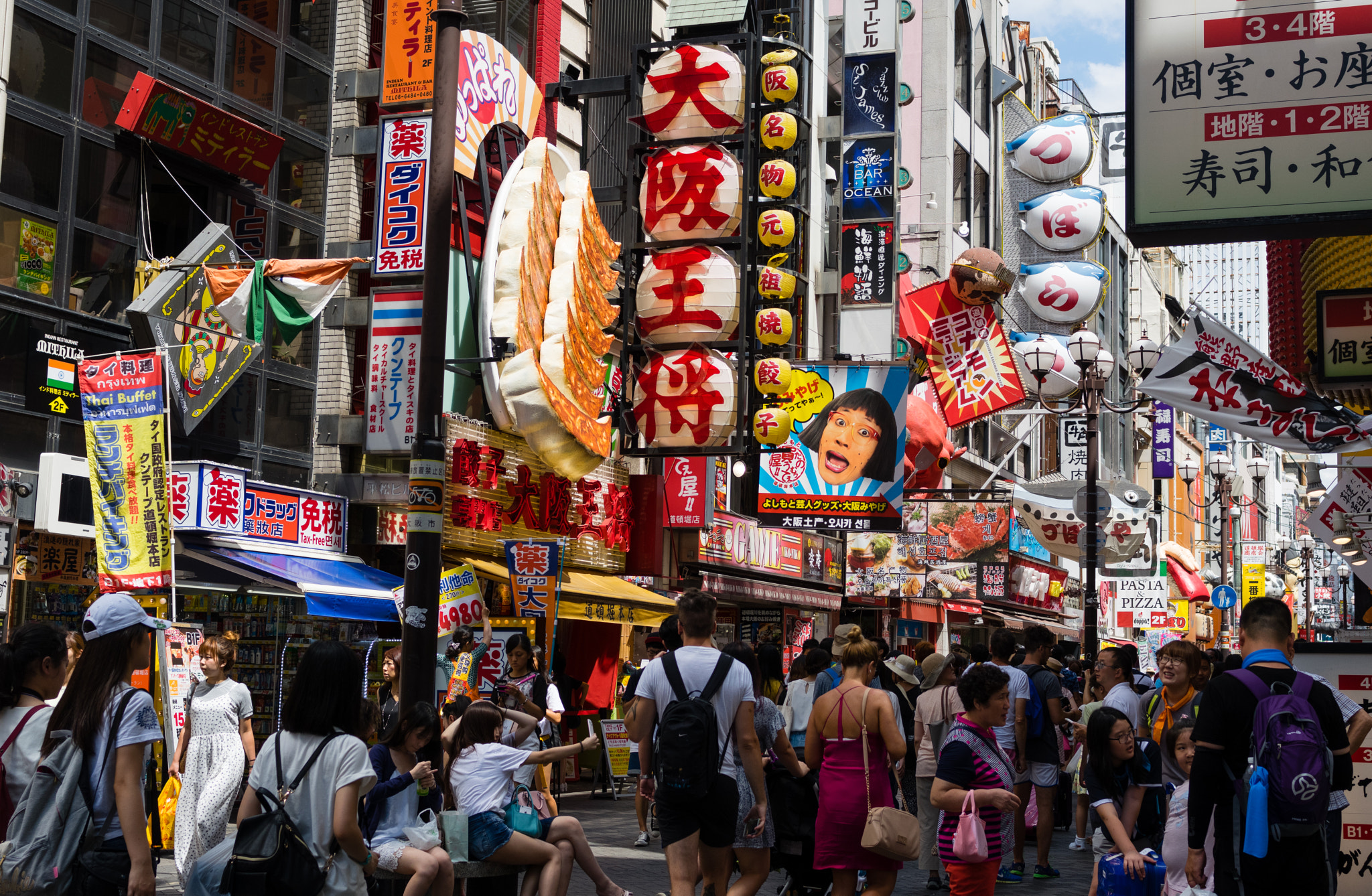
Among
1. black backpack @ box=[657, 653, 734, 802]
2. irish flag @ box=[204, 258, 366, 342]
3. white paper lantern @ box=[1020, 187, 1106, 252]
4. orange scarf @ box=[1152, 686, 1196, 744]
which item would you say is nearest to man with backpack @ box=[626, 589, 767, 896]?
black backpack @ box=[657, 653, 734, 802]

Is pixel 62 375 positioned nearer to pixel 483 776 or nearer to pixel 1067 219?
pixel 483 776

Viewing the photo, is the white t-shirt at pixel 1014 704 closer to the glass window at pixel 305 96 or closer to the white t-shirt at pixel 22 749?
the white t-shirt at pixel 22 749

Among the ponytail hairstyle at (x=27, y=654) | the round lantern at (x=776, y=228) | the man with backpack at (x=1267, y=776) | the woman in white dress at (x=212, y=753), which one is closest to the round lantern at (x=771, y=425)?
the round lantern at (x=776, y=228)

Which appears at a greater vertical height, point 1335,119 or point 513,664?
point 1335,119

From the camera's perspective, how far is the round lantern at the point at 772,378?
68.7 ft

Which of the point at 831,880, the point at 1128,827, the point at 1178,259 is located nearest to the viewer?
the point at 1128,827

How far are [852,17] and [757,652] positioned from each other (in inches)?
1004

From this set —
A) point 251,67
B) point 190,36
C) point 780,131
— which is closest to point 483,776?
point 190,36

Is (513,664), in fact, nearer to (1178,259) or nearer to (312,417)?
(312,417)

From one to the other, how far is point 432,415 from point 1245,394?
592 cm

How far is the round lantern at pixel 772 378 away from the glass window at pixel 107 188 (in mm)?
8662

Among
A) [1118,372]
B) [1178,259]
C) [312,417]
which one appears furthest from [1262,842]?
[1178,259]

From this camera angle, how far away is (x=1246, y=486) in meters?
105

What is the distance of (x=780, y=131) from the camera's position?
68.0 feet
